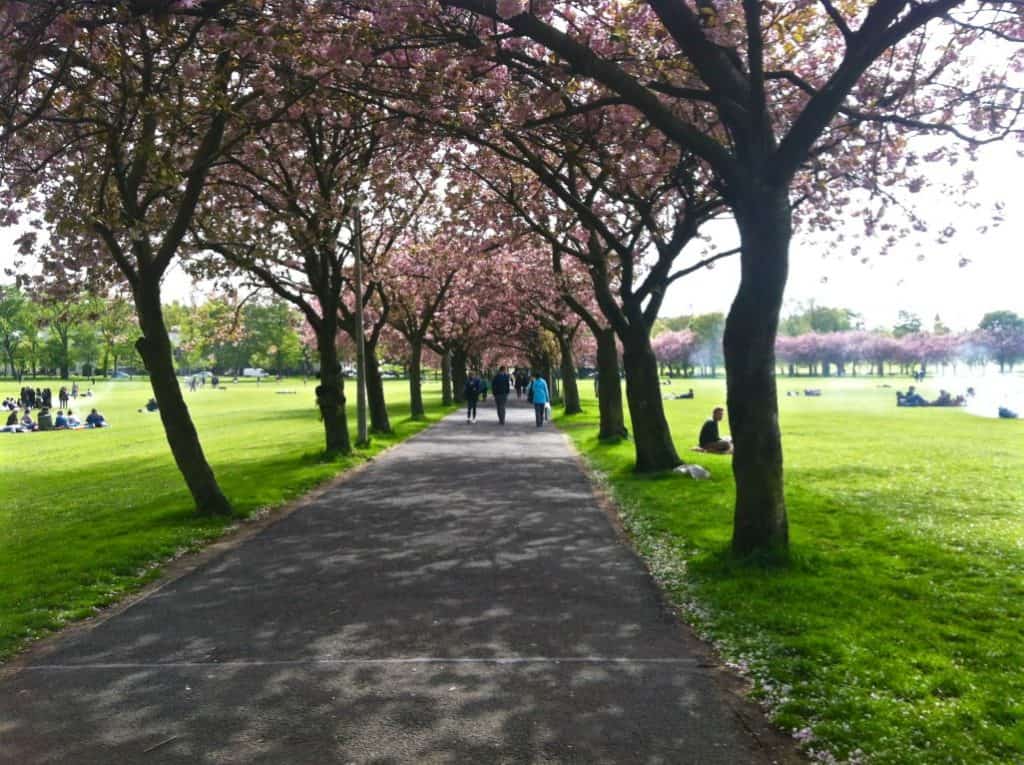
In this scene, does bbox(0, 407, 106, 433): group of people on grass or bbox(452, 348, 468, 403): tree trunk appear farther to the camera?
bbox(452, 348, 468, 403): tree trunk

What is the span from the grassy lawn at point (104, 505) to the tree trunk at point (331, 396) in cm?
48

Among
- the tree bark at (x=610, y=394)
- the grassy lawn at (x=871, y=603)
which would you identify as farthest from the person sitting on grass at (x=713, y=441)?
the tree bark at (x=610, y=394)

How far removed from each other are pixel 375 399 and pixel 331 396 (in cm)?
737

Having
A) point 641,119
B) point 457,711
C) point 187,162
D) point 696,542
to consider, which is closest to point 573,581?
point 696,542

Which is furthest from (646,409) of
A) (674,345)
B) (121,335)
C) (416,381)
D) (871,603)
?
(674,345)

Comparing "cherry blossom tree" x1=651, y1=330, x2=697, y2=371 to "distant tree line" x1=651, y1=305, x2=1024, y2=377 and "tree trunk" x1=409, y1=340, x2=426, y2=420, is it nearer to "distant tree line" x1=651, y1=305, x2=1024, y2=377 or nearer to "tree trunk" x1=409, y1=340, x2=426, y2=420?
"distant tree line" x1=651, y1=305, x2=1024, y2=377

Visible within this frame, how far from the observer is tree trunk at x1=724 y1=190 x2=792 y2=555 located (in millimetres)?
→ 7812

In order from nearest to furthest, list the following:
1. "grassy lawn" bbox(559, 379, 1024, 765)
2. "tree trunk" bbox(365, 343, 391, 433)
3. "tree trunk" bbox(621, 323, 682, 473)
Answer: "grassy lawn" bbox(559, 379, 1024, 765)
"tree trunk" bbox(621, 323, 682, 473)
"tree trunk" bbox(365, 343, 391, 433)

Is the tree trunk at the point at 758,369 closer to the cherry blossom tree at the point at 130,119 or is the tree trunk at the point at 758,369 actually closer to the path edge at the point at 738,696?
the path edge at the point at 738,696

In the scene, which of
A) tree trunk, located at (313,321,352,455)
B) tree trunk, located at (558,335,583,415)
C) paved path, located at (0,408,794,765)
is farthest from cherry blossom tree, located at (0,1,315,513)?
tree trunk, located at (558,335,583,415)

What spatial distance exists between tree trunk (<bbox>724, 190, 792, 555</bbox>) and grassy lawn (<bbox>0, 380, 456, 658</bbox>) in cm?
575

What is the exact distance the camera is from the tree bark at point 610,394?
21594 millimetres

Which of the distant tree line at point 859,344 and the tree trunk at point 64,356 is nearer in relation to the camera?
the tree trunk at point 64,356

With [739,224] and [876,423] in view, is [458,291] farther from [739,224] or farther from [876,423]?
[739,224]
